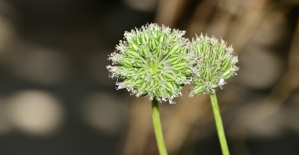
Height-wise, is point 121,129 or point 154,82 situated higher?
point 121,129

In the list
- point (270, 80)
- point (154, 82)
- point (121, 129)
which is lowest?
point (154, 82)

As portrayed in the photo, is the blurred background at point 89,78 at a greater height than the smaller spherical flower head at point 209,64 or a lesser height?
greater

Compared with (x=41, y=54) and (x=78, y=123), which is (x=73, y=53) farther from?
(x=78, y=123)

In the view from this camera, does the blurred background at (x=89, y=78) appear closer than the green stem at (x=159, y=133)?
No

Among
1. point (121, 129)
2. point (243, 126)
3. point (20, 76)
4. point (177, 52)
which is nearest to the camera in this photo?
point (177, 52)

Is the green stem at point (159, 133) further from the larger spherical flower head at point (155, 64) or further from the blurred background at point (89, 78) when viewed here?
the blurred background at point (89, 78)

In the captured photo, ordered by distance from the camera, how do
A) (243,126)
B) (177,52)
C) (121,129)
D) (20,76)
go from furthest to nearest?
(243,126) → (121,129) → (20,76) → (177,52)

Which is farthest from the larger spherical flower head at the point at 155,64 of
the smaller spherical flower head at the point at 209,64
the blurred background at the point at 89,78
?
the blurred background at the point at 89,78

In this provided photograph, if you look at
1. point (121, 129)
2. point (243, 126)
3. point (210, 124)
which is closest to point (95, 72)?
point (121, 129)
